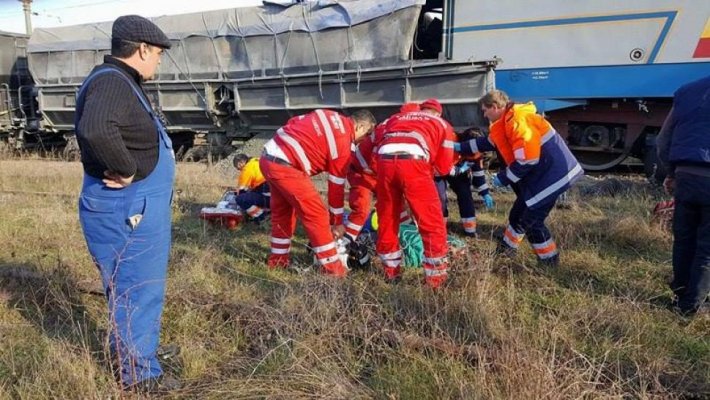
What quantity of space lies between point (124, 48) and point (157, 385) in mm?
1588

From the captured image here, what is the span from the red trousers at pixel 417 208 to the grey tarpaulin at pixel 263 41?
16.5 ft

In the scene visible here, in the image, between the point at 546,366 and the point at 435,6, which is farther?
the point at 435,6

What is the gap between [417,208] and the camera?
3.89m

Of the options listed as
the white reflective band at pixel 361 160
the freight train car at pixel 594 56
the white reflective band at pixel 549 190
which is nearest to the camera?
the white reflective band at pixel 549 190

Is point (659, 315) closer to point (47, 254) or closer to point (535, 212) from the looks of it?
point (535, 212)

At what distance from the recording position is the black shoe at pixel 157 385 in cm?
242

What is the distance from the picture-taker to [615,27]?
303 inches

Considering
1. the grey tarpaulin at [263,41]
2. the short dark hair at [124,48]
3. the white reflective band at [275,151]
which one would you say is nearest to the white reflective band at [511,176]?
the white reflective band at [275,151]

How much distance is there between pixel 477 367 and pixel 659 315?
155 cm

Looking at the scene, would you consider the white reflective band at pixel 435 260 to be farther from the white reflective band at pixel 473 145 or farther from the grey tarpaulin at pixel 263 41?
the grey tarpaulin at pixel 263 41

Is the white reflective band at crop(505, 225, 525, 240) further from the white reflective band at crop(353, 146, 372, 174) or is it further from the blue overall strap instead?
the blue overall strap

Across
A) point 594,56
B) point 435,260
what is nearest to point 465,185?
point 435,260

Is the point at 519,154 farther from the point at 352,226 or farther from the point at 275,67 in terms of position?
the point at 275,67

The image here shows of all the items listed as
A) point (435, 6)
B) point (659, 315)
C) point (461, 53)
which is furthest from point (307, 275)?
point (435, 6)
